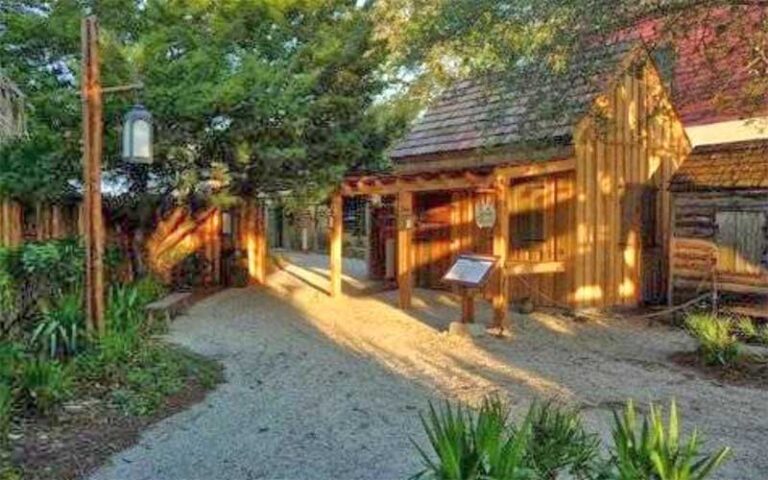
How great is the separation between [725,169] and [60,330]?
1102cm

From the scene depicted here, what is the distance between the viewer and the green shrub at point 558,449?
4.18 metres

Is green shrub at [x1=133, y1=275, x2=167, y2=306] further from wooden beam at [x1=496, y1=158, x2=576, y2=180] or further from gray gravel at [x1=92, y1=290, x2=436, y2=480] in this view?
wooden beam at [x1=496, y1=158, x2=576, y2=180]

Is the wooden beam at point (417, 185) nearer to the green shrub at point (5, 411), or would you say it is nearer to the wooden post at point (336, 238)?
the wooden post at point (336, 238)

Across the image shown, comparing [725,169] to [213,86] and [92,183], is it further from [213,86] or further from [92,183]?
[92,183]

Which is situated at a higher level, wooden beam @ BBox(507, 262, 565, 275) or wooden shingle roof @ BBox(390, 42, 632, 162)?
wooden shingle roof @ BBox(390, 42, 632, 162)

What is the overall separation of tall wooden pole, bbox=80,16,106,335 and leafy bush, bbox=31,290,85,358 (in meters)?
0.15

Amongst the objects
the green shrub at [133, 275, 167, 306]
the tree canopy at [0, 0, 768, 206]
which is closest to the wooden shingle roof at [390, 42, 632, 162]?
the tree canopy at [0, 0, 768, 206]

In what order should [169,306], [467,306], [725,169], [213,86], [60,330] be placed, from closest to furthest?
[60,330]
[213,86]
[467,306]
[169,306]
[725,169]

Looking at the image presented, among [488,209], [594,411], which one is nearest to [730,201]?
[488,209]

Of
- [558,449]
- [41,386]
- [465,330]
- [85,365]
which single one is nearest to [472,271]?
[465,330]

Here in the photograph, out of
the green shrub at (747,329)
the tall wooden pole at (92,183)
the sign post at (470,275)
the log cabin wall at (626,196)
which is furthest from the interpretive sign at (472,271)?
the tall wooden pole at (92,183)

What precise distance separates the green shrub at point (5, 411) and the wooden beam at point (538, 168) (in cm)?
807

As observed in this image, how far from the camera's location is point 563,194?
46.9ft

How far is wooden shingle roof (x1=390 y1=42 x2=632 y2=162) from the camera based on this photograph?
28.2ft
